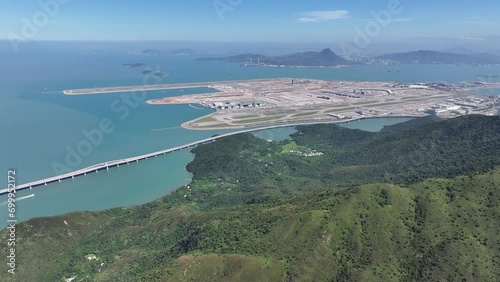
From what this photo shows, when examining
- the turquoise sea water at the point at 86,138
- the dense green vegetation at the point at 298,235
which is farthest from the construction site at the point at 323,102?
the dense green vegetation at the point at 298,235

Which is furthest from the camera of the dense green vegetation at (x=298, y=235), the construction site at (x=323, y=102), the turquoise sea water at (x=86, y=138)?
the construction site at (x=323, y=102)

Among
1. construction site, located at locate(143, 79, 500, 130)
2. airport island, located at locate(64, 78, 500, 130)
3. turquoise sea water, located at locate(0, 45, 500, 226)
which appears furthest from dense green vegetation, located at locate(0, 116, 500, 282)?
airport island, located at locate(64, 78, 500, 130)

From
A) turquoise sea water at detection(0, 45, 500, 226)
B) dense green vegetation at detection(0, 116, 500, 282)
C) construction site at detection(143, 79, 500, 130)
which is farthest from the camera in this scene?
construction site at detection(143, 79, 500, 130)

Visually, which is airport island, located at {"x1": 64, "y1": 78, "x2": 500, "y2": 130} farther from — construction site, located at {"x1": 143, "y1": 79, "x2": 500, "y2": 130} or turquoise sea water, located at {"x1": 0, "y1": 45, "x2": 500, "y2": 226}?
turquoise sea water, located at {"x1": 0, "y1": 45, "x2": 500, "y2": 226}

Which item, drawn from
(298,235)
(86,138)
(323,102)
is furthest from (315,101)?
(298,235)

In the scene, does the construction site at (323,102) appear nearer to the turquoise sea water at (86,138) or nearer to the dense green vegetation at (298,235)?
the turquoise sea water at (86,138)

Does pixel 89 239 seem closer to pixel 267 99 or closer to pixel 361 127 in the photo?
pixel 361 127

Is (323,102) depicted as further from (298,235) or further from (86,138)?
(298,235)

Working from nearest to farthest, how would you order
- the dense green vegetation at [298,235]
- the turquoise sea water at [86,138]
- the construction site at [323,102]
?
the dense green vegetation at [298,235]
the turquoise sea water at [86,138]
the construction site at [323,102]
